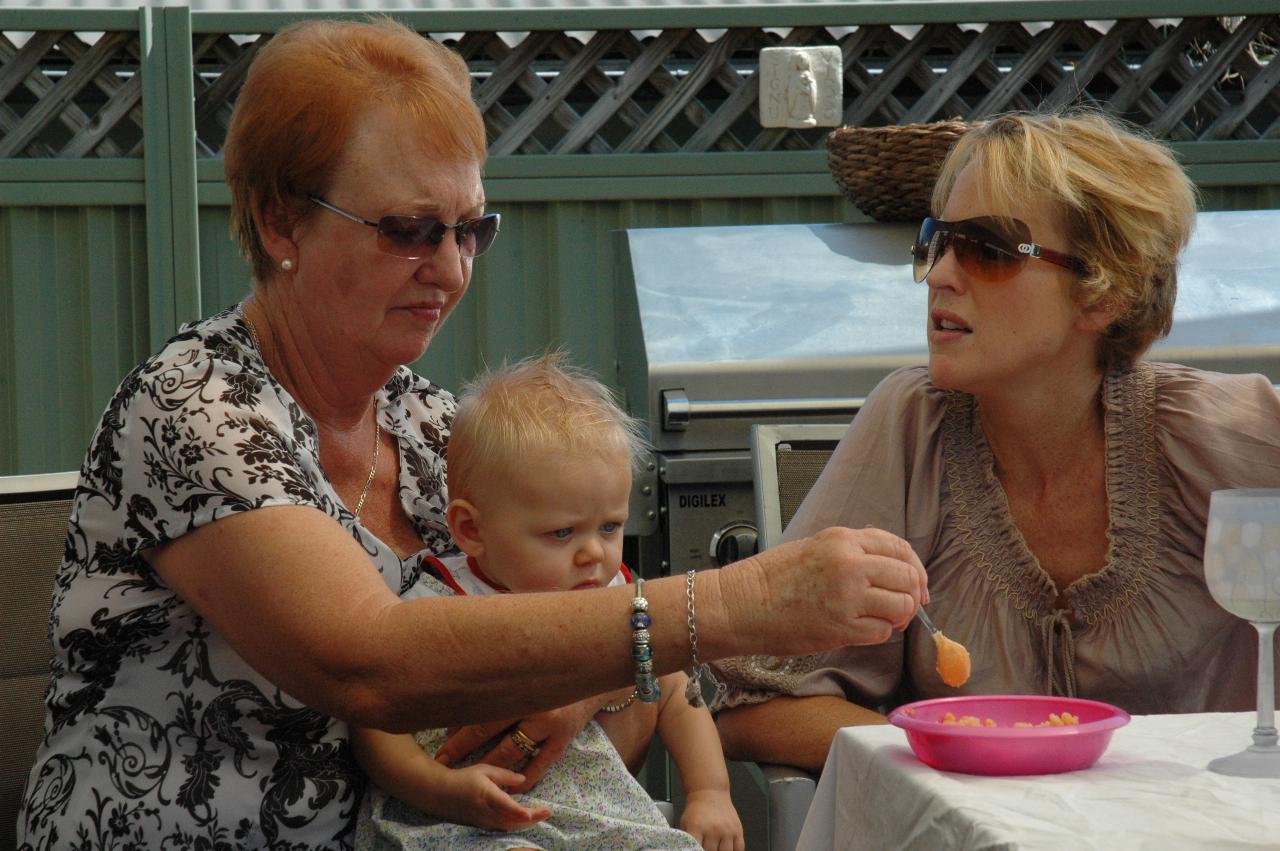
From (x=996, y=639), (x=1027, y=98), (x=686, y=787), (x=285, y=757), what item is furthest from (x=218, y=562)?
(x=1027, y=98)

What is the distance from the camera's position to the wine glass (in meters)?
1.34

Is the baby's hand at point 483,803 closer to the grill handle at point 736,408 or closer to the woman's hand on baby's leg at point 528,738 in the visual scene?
the woman's hand on baby's leg at point 528,738

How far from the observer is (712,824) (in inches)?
71.5

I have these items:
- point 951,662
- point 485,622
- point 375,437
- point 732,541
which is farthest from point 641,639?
point 732,541

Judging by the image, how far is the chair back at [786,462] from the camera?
2.35 metres

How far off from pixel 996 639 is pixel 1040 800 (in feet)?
2.64

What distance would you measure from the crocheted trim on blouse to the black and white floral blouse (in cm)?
90

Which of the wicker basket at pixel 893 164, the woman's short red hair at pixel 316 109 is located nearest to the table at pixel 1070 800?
the woman's short red hair at pixel 316 109

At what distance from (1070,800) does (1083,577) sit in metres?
0.83

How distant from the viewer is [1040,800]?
4.11 ft

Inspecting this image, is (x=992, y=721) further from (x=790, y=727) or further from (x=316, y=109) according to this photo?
(x=316, y=109)

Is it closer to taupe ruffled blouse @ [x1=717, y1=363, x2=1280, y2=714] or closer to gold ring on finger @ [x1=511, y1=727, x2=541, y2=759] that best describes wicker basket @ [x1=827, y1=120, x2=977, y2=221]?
taupe ruffled blouse @ [x1=717, y1=363, x2=1280, y2=714]

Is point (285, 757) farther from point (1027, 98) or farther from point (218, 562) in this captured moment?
point (1027, 98)

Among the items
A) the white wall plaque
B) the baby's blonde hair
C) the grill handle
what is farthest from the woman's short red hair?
the white wall plaque
